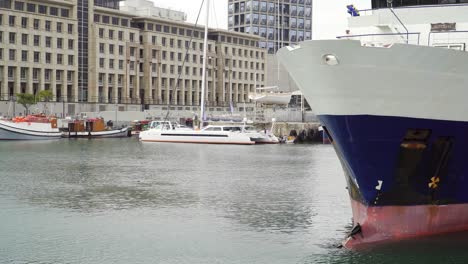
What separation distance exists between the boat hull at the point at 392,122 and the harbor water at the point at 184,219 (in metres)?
0.99

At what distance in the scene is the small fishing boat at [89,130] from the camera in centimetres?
9631

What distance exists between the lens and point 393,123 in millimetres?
18359

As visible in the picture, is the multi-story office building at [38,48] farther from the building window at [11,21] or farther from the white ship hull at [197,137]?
the white ship hull at [197,137]

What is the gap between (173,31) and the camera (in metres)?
148

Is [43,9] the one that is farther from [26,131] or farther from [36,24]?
[26,131]

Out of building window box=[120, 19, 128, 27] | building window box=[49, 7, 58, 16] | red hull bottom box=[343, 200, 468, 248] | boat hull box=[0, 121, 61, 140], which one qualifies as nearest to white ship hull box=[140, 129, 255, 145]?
boat hull box=[0, 121, 61, 140]

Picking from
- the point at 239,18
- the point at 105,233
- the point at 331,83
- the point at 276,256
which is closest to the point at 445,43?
the point at 331,83

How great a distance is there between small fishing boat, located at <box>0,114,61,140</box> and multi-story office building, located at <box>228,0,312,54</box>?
97.3 meters

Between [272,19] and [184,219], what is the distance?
166 metres

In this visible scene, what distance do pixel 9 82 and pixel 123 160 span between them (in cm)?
7805

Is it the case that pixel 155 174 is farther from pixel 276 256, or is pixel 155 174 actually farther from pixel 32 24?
pixel 32 24

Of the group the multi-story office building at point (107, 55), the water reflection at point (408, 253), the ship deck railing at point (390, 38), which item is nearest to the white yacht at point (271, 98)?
the multi-story office building at point (107, 55)

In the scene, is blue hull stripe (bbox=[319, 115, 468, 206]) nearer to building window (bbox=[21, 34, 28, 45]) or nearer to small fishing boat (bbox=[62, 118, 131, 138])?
small fishing boat (bbox=[62, 118, 131, 138])

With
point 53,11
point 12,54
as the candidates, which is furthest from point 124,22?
point 12,54
